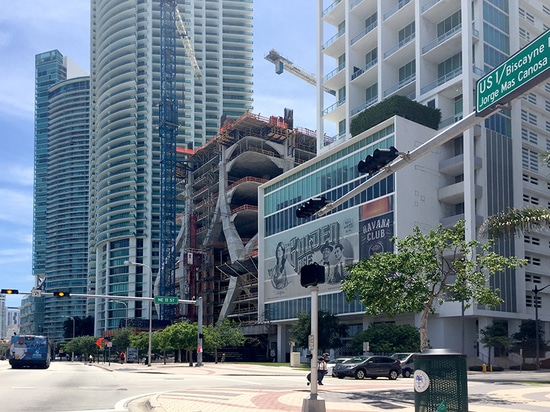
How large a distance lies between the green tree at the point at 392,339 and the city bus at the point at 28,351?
28.3 meters

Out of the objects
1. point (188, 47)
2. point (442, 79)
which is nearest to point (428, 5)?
point (442, 79)

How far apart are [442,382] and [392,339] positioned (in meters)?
48.1

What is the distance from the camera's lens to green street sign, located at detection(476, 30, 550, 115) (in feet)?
38.5

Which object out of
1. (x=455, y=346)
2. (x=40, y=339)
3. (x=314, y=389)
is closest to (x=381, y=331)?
(x=455, y=346)

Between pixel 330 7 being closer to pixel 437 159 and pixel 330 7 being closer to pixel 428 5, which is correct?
pixel 428 5

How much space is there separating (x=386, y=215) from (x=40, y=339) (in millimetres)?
34234

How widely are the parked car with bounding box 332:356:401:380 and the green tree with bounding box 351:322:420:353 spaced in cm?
1933

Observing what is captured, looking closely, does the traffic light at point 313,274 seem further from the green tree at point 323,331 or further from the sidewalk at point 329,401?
the green tree at point 323,331

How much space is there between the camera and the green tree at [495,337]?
196 feet

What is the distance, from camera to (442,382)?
38.7ft

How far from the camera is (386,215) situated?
6500 cm

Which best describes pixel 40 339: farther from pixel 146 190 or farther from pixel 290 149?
pixel 146 190

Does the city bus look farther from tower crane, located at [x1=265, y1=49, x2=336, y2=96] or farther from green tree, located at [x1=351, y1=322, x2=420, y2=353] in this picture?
tower crane, located at [x1=265, y1=49, x2=336, y2=96]

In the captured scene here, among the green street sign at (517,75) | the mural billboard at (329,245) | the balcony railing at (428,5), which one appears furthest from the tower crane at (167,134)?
the green street sign at (517,75)
